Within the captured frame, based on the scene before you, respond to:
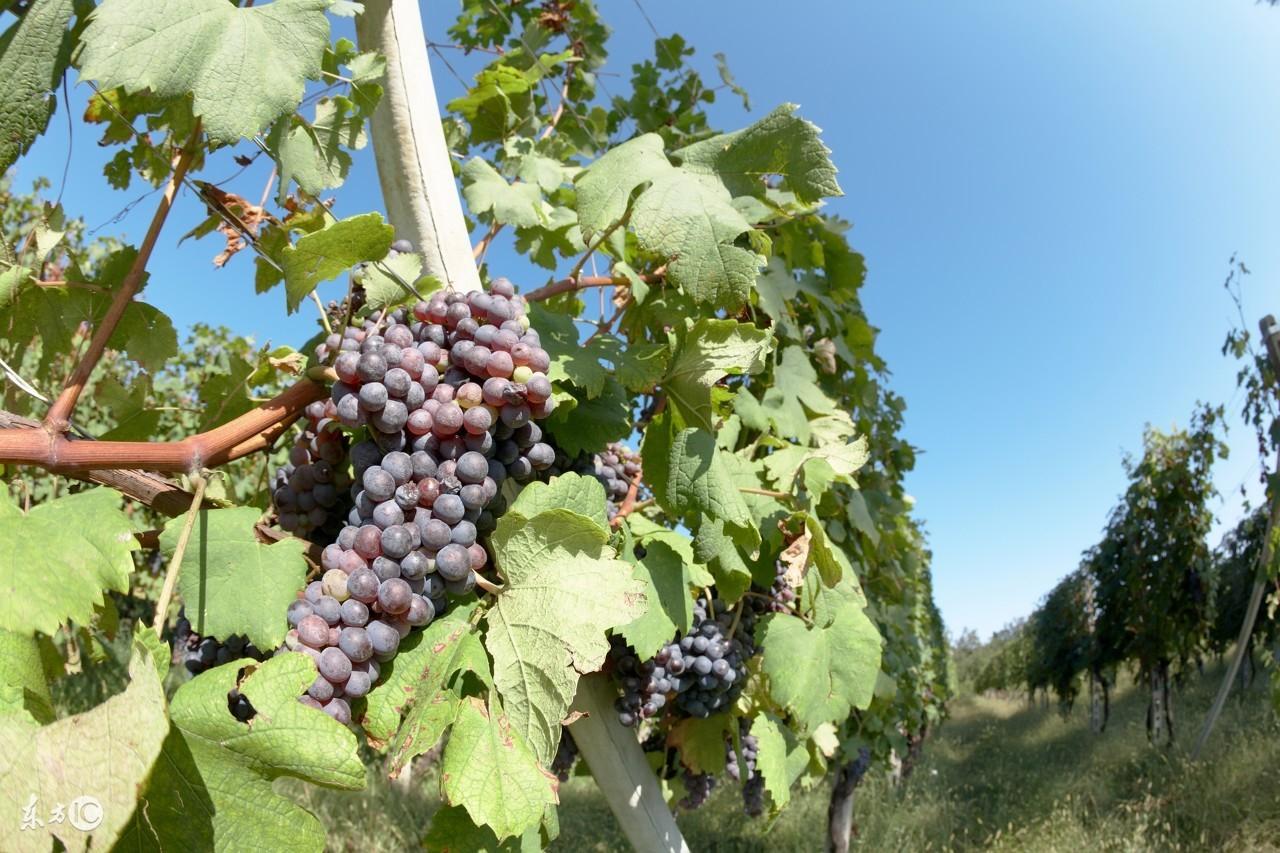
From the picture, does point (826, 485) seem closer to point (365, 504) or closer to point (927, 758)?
point (365, 504)

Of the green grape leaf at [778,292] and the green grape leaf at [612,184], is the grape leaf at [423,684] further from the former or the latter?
the green grape leaf at [778,292]

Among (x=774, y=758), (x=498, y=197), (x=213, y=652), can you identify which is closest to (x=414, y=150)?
(x=498, y=197)

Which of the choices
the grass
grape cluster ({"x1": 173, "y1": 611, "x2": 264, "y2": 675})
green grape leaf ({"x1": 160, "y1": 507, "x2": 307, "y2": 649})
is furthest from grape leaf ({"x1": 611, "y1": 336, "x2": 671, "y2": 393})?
the grass

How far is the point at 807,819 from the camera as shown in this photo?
27.8 feet

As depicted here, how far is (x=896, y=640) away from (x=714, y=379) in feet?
15.1

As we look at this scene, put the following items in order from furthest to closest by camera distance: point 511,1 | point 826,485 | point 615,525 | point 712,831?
point 712,831 → point 511,1 → point 826,485 → point 615,525

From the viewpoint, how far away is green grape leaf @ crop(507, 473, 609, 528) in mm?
1093

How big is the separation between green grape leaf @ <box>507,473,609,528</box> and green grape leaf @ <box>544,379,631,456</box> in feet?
0.60

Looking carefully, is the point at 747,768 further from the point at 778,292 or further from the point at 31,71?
the point at 31,71

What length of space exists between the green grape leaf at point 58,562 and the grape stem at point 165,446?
5cm

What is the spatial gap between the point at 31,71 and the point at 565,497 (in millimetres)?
909

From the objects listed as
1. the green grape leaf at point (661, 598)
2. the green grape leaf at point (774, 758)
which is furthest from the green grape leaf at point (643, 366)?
the green grape leaf at point (774, 758)

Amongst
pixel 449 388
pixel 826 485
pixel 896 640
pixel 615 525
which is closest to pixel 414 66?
pixel 449 388

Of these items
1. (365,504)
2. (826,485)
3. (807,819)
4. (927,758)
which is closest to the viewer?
(365,504)
